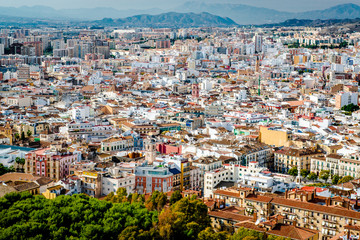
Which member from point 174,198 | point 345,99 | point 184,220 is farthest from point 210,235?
point 345,99

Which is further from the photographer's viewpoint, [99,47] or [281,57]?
[99,47]

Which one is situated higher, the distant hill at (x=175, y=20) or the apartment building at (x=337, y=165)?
the distant hill at (x=175, y=20)

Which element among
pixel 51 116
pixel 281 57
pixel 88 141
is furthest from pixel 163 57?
pixel 88 141

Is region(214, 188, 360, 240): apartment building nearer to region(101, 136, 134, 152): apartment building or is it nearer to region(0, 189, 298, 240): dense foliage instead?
region(0, 189, 298, 240): dense foliage

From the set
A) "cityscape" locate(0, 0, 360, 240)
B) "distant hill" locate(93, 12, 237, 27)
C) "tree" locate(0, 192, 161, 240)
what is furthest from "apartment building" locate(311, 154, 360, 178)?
"distant hill" locate(93, 12, 237, 27)

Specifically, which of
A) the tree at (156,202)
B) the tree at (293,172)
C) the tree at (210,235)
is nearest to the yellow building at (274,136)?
the tree at (293,172)

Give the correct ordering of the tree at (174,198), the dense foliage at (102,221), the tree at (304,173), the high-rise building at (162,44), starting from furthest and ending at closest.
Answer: the high-rise building at (162,44), the tree at (304,173), the tree at (174,198), the dense foliage at (102,221)

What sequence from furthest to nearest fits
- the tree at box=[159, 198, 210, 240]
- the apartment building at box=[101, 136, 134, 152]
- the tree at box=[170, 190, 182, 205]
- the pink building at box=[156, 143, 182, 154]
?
the apartment building at box=[101, 136, 134, 152]
the pink building at box=[156, 143, 182, 154]
the tree at box=[170, 190, 182, 205]
the tree at box=[159, 198, 210, 240]

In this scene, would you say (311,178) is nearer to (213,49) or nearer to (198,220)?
(198,220)

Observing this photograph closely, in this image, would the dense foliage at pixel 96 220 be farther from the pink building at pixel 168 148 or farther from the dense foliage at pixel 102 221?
the pink building at pixel 168 148

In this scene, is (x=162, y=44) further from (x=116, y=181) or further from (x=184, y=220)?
(x=184, y=220)

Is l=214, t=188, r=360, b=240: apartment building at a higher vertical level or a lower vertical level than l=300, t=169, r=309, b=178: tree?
higher
